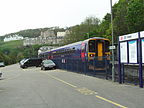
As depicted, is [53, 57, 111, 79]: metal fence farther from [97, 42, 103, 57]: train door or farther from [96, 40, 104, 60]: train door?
[97, 42, 103, 57]: train door


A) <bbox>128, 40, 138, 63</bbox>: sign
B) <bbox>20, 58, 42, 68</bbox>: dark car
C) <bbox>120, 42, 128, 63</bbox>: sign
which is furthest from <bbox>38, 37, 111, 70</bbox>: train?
<bbox>20, 58, 42, 68</bbox>: dark car

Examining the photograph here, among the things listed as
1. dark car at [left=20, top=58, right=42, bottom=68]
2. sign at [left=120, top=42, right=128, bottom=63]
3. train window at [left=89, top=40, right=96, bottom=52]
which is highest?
train window at [left=89, top=40, right=96, bottom=52]

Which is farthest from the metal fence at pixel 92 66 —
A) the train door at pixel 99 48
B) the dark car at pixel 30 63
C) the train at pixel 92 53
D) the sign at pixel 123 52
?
the dark car at pixel 30 63

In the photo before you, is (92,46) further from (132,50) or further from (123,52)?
(132,50)

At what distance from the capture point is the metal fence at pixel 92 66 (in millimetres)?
17795

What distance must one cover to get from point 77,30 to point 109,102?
63.0m

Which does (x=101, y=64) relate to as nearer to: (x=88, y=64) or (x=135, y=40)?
(x=88, y=64)

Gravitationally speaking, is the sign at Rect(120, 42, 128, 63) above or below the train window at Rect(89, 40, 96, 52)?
below

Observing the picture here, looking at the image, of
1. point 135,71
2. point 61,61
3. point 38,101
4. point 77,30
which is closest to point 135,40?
point 135,71

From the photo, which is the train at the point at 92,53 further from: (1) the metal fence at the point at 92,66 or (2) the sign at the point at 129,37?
(2) the sign at the point at 129,37

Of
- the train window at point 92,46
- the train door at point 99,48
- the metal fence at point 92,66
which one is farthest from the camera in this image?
the train door at point 99,48

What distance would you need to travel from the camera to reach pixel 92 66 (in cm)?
2078

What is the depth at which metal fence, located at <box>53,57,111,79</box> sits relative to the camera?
1780 centimetres

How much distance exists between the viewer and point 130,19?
136ft
